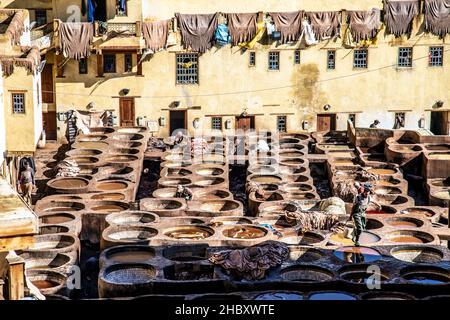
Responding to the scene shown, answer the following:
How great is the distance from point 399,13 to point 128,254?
26.3 meters

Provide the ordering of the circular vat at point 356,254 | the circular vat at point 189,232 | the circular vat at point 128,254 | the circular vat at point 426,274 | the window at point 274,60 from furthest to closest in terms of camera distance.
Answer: the window at point 274,60, the circular vat at point 189,232, the circular vat at point 128,254, the circular vat at point 356,254, the circular vat at point 426,274

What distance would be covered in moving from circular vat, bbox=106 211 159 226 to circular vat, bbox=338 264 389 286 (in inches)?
338

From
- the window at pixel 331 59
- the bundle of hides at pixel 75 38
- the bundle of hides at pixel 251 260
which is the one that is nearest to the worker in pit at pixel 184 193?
the bundle of hides at pixel 251 260

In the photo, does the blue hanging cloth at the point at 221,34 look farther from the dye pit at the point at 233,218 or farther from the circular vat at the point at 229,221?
the circular vat at the point at 229,221

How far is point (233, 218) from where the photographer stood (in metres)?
33.0

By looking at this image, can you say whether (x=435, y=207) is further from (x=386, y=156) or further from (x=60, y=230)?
(x=60, y=230)

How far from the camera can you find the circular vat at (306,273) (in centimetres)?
2647

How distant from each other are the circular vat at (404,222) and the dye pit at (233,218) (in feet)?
0.15
